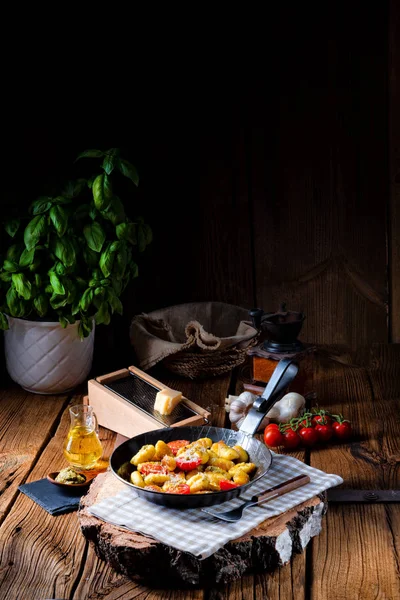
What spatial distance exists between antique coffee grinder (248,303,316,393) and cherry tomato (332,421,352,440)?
241 millimetres

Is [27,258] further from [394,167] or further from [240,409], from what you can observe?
[394,167]

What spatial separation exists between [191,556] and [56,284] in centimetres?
109

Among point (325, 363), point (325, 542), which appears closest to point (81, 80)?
point (325, 363)

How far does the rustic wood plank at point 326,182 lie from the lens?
2.93 m

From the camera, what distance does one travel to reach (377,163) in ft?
9.90

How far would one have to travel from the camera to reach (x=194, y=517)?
1.71 meters

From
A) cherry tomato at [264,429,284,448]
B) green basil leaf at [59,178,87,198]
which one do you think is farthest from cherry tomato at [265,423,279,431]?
green basil leaf at [59,178,87,198]

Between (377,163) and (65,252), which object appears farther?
(377,163)

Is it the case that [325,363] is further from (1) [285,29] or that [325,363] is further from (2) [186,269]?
(1) [285,29]

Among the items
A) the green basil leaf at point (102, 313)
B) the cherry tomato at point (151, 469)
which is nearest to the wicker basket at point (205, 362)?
the green basil leaf at point (102, 313)

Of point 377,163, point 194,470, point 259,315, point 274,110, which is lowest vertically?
point 194,470

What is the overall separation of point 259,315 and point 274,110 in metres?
0.96

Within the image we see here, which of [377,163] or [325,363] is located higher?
[377,163]

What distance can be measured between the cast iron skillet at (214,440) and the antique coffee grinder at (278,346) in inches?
12.7
